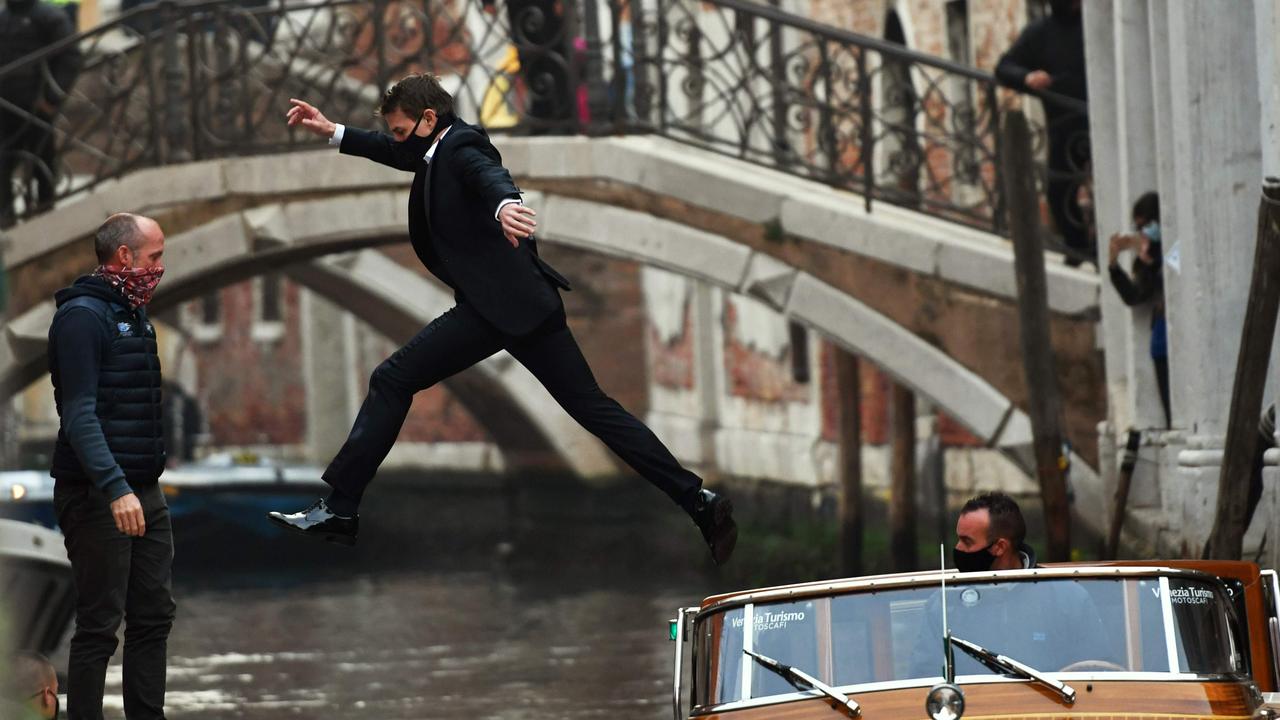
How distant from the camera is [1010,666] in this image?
5.76 metres

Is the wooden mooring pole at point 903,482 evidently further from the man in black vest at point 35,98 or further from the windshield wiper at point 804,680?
the windshield wiper at point 804,680

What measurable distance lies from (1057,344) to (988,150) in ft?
3.52

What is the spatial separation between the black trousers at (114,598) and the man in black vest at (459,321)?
1.10 feet

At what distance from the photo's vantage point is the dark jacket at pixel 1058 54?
13.7 meters

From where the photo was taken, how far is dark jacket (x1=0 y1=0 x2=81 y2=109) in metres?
15.5

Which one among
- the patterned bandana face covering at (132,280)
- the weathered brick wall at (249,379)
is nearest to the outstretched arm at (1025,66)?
the patterned bandana face covering at (132,280)

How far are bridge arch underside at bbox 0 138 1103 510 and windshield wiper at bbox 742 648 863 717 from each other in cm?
763

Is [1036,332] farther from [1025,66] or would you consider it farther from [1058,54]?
[1058,54]

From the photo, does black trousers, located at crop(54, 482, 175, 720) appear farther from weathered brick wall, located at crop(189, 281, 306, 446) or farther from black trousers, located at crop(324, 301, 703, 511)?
weathered brick wall, located at crop(189, 281, 306, 446)

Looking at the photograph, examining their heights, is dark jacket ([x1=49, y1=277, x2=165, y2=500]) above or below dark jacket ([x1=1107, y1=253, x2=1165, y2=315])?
below

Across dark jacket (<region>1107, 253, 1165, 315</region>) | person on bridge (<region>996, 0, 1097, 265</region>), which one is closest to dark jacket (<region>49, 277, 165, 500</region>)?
dark jacket (<region>1107, 253, 1165, 315</region>)

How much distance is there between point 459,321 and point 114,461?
0.94 meters

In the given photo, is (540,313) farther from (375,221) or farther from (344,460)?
(375,221)

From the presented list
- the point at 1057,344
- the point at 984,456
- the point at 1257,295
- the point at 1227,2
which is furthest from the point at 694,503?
the point at 984,456
